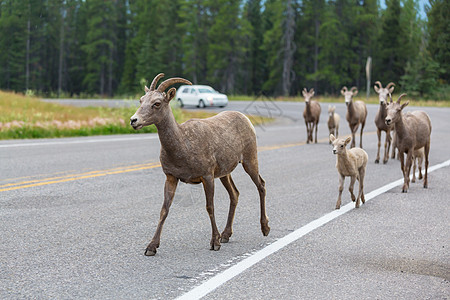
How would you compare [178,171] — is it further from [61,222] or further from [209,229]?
[61,222]

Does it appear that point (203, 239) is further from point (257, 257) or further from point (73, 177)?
point (73, 177)

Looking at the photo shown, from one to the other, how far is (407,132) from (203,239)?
5.60 metres


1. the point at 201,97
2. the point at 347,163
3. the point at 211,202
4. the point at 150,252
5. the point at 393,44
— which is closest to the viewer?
the point at 150,252

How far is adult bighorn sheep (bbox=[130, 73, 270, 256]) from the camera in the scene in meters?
5.59

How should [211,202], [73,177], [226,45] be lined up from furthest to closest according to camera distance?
1. [226,45]
2. [73,177]
3. [211,202]

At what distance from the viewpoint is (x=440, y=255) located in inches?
236

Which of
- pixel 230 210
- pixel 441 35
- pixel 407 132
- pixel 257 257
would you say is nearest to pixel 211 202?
pixel 230 210

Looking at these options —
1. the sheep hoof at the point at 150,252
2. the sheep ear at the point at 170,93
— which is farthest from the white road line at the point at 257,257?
the sheep ear at the point at 170,93

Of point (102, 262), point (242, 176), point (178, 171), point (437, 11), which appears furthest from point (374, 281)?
point (437, 11)

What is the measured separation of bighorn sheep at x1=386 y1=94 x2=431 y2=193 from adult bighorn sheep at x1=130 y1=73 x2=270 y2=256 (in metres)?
4.75

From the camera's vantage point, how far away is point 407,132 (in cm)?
1053

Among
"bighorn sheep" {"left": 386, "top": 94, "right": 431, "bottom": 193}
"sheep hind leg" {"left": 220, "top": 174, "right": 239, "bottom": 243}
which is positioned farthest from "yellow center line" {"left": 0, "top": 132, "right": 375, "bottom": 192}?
"bighorn sheep" {"left": 386, "top": 94, "right": 431, "bottom": 193}

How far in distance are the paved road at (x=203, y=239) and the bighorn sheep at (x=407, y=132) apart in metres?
0.51

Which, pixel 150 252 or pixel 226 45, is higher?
pixel 226 45
